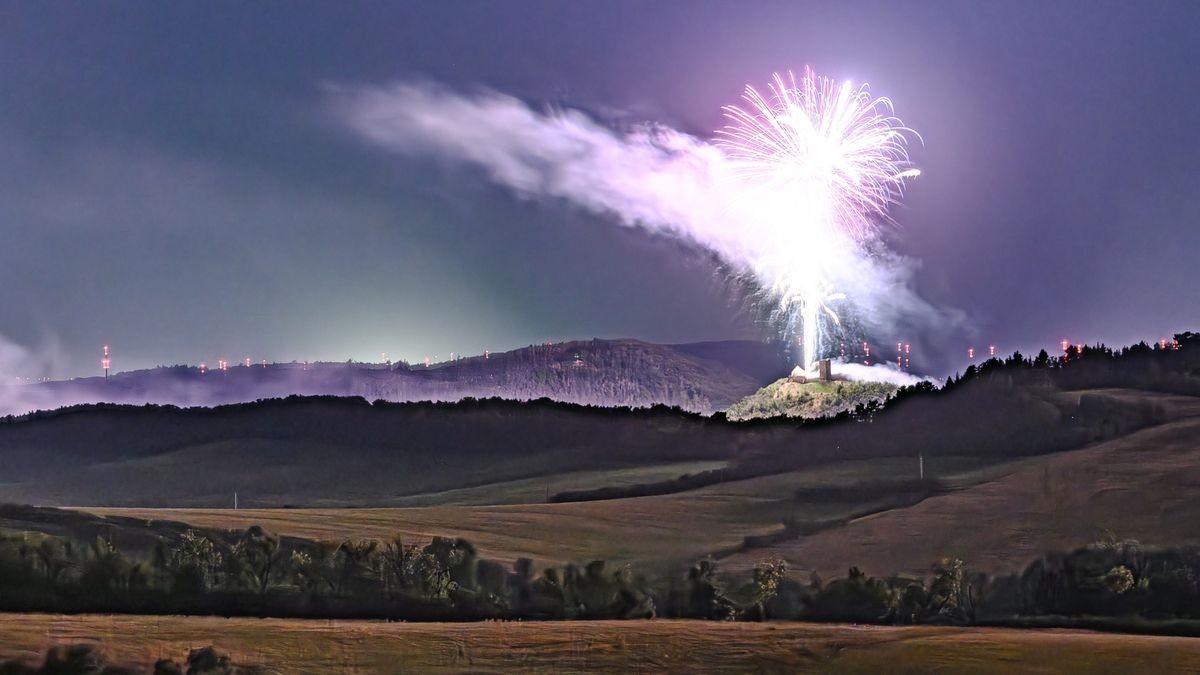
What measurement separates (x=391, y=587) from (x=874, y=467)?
114 feet

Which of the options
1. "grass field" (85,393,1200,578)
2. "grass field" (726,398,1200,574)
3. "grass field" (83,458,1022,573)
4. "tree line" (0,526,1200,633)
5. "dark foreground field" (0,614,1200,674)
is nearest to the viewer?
"dark foreground field" (0,614,1200,674)

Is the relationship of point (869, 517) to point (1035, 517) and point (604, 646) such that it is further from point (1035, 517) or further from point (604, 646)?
point (604, 646)

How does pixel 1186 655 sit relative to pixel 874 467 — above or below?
below

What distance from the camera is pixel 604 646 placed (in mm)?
37469

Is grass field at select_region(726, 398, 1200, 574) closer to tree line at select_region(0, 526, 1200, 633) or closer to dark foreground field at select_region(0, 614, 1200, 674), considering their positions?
tree line at select_region(0, 526, 1200, 633)

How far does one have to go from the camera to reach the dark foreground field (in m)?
34.8

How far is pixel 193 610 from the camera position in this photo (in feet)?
134

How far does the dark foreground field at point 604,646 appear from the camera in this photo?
3481 cm

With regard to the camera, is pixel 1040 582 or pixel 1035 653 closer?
pixel 1035 653

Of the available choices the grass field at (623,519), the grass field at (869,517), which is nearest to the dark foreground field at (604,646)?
the grass field at (869,517)

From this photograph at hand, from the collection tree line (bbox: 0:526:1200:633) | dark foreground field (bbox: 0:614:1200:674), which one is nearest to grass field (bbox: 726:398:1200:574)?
tree line (bbox: 0:526:1200:633)

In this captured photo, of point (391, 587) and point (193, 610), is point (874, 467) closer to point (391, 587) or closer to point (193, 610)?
point (391, 587)

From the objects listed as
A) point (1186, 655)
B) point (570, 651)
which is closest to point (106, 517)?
point (570, 651)

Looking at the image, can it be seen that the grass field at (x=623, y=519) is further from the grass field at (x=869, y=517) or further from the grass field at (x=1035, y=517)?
the grass field at (x=1035, y=517)
